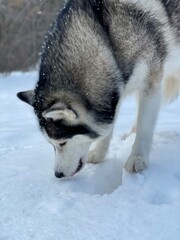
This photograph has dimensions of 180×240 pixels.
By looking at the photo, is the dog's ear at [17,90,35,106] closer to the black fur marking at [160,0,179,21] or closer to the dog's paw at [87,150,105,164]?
the dog's paw at [87,150,105,164]

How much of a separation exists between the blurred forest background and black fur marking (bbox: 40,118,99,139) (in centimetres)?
875

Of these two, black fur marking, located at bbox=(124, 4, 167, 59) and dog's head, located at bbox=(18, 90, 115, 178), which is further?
black fur marking, located at bbox=(124, 4, 167, 59)

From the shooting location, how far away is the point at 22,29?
41.0ft

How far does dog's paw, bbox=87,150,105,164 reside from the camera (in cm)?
355

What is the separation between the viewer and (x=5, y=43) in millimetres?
12078

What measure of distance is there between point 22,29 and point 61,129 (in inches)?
381

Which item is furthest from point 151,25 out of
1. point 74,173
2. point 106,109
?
point 74,173

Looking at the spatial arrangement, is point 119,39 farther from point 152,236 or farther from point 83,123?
point 152,236

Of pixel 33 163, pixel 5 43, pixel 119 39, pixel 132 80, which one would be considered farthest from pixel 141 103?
pixel 5 43

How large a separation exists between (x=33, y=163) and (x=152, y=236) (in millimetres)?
1386

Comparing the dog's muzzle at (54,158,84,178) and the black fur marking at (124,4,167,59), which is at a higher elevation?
the black fur marking at (124,4,167,59)

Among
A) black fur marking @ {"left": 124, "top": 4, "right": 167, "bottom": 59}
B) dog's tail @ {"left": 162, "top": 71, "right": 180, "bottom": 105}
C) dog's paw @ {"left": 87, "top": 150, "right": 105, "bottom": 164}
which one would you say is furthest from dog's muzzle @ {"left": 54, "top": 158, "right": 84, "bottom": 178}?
dog's tail @ {"left": 162, "top": 71, "right": 180, "bottom": 105}

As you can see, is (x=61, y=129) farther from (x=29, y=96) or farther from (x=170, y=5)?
(x=170, y=5)

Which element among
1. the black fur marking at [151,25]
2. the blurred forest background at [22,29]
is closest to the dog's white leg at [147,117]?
the black fur marking at [151,25]
